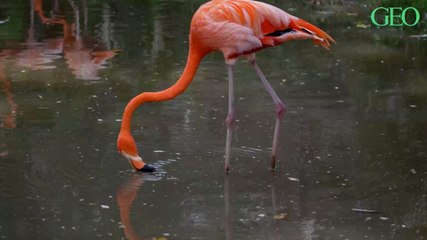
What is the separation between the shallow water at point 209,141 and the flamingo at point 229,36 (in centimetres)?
36

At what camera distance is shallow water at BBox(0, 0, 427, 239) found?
532 cm

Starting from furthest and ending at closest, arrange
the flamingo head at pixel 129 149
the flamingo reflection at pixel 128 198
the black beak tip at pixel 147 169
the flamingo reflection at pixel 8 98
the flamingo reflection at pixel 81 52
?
the flamingo reflection at pixel 81 52 < the flamingo reflection at pixel 8 98 < the black beak tip at pixel 147 169 < the flamingo head at pixel 129 149 < the flamingo reflection at pixel 128 198

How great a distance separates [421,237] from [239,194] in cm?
121

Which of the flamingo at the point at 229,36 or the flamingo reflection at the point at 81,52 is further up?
the flamingo at the point at 229,36

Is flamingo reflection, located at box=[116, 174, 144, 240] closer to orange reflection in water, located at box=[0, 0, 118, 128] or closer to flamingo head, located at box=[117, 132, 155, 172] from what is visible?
flamingo head, located at box=[117, 132, 155, 172]

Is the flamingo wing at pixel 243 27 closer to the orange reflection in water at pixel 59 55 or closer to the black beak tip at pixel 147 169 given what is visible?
the black beak tip at pixel 147 169

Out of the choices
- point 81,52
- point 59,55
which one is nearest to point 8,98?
point 59,55

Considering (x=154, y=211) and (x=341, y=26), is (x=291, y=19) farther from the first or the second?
(x=341, y=26)

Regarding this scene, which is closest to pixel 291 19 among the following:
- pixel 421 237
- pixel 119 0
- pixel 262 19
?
pixel 262 19

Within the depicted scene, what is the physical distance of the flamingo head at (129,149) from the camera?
5.83 meters

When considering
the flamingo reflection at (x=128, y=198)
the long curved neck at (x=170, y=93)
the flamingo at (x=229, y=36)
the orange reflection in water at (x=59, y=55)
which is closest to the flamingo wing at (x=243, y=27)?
the flamingo at (x=229, y=36)

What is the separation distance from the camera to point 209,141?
687 cm

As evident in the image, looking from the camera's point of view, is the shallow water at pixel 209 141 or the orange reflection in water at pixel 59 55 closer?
the shallow water at pixel 209 141

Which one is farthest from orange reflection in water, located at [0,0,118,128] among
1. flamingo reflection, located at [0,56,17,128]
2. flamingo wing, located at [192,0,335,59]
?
flamingo wing, located at [192,0,335,59]
